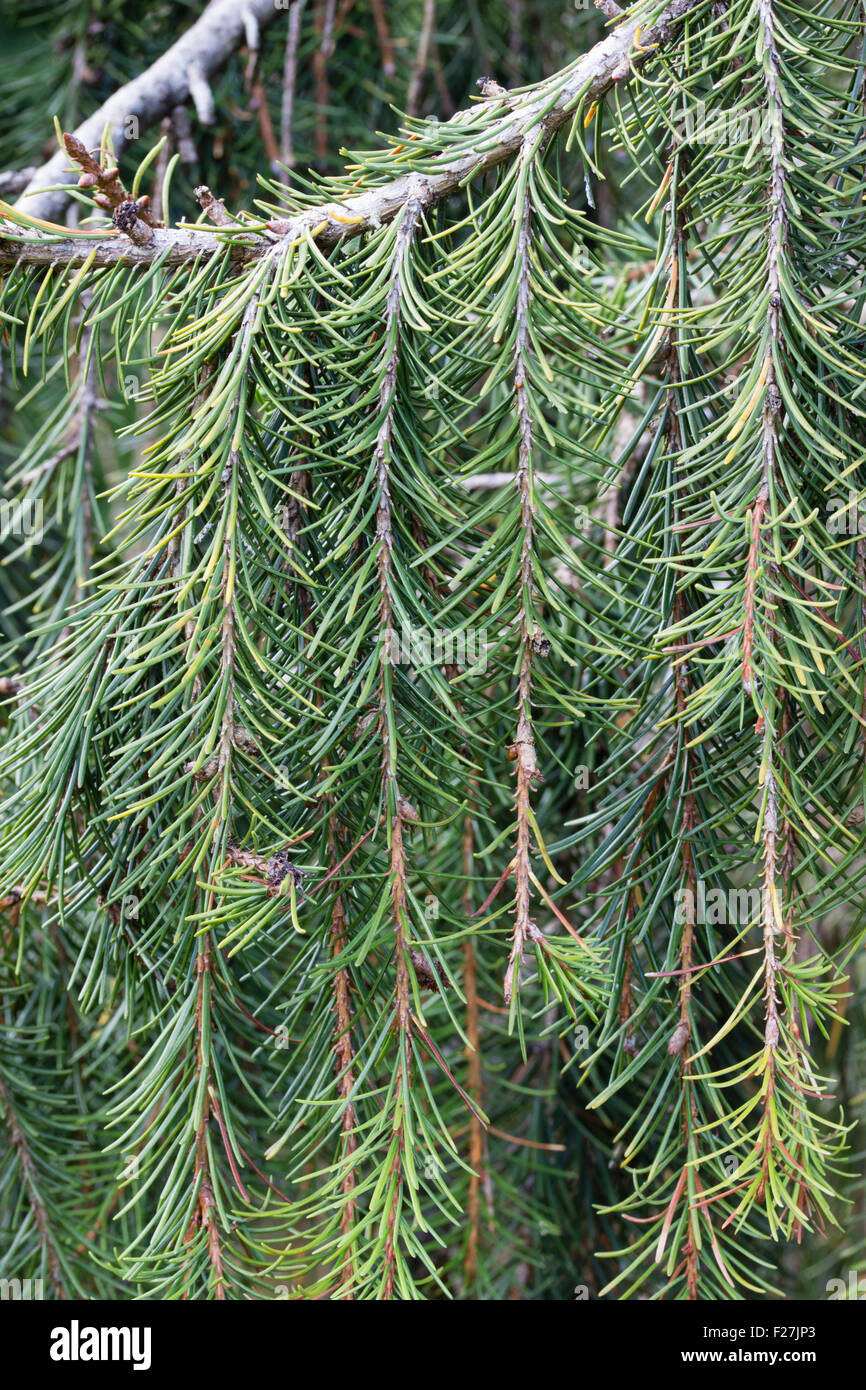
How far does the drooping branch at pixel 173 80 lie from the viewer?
90 cm

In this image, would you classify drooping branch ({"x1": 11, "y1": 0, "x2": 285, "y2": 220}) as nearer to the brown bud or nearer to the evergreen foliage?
the evergreen foliage

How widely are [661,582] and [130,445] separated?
1175 mm

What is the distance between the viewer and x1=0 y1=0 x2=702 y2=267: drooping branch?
A: 53cm

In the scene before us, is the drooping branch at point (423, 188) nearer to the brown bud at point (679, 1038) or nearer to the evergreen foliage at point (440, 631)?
the evergreen foliage at point (440, 631)

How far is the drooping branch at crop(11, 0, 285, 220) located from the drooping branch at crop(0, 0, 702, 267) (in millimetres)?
360

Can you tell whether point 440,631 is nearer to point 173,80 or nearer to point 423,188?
point 423,188

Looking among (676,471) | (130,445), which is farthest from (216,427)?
(130,445)

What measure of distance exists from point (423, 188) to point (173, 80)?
604mm

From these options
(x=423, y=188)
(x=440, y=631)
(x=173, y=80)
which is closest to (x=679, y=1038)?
Answer: (x=440, y=631)

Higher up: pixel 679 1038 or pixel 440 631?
pixel 440 631

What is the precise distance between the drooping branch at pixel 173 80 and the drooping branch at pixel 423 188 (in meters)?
0.36

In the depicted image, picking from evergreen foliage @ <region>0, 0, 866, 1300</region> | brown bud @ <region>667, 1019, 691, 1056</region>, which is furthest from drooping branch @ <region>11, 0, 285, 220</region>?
brown bud @ <region>667, 1019, 691, 1056</region>

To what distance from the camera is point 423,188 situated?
20.9 inches

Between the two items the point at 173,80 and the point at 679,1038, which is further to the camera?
the point at 173,80
